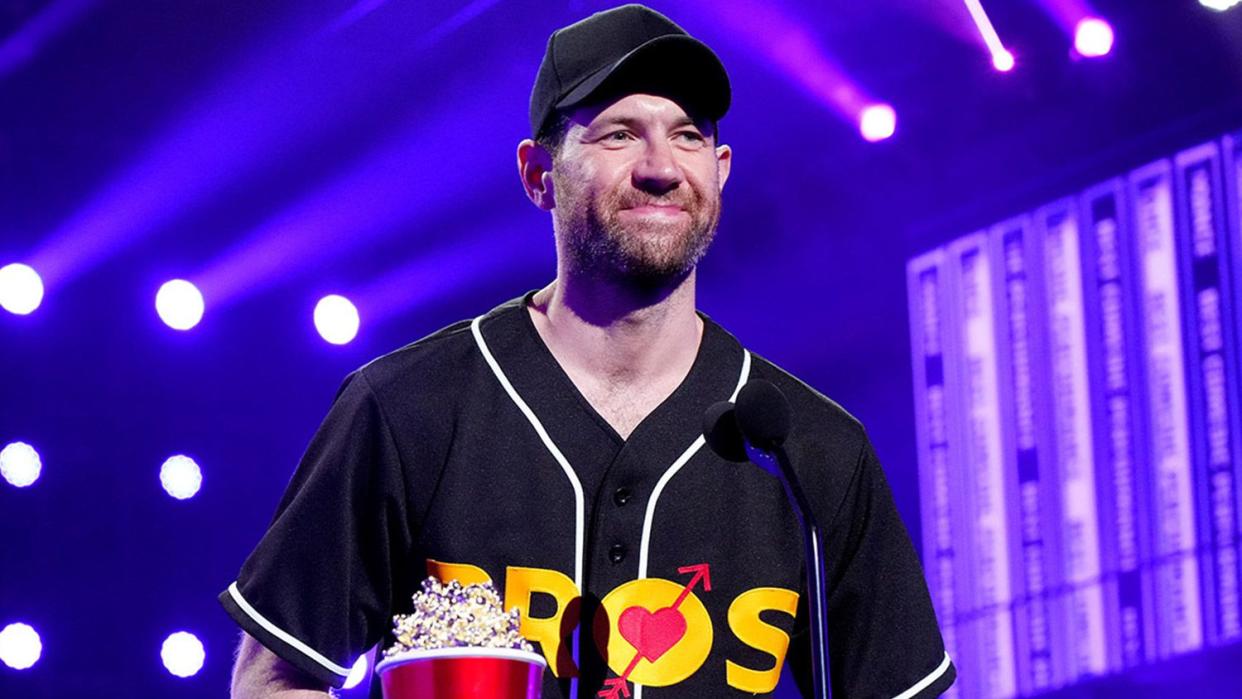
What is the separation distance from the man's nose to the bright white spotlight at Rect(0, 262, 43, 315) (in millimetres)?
2895

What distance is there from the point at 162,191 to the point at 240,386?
2.35ft

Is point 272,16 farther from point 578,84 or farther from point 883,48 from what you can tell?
point 578,84

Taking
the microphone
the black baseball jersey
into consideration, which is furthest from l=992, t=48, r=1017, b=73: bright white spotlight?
the microphone

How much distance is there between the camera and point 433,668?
2051mm

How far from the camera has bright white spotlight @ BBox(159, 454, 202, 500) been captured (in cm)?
546

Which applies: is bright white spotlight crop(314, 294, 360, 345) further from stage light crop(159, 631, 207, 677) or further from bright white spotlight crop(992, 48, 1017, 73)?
bright white spotlight crop(992, 48, 1017, 73)

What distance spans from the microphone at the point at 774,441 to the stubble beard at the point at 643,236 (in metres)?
0.58

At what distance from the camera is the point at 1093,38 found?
6066 millimetres

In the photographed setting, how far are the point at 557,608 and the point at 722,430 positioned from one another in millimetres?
552

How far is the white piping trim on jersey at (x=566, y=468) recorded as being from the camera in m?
2.79

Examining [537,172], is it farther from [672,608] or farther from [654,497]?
[672,608]

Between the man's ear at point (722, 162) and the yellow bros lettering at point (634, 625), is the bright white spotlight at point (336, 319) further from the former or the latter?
the yellow bros lettering at point (634, 625)

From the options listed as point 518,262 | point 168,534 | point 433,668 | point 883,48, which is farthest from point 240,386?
point 433,668

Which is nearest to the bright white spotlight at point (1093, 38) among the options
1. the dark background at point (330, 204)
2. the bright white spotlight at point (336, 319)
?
the dark background at point (330, 204)
